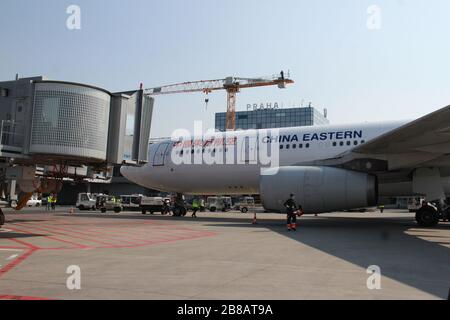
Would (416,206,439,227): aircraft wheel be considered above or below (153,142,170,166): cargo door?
below

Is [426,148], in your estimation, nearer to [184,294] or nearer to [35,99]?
Answer: [184,294]

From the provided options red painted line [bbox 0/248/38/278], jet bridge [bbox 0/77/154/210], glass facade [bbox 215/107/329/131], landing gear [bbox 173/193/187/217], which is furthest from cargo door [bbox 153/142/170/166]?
glass facade [bbox 215/107/329/131]

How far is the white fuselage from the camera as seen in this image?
17.9 m

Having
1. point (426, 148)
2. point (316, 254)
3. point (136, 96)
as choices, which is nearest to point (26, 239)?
point (136, 96)

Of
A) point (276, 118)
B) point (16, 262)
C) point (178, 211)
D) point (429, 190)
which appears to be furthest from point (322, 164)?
point (276, 118)

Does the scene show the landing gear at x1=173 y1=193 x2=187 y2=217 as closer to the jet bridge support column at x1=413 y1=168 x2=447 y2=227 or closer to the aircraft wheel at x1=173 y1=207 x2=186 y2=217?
Answer: the aircraft wheel at x1=173 y1=207 x2=186 y2=217

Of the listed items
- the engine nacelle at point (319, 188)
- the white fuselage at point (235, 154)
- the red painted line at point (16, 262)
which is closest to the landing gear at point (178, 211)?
the white fuselage at point (235, 154)

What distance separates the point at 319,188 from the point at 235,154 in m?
6.07

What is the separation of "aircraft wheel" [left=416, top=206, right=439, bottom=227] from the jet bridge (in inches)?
466

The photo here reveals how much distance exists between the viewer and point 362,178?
1465 centimetres

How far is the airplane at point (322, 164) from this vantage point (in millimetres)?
14102

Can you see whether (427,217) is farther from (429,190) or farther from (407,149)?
(407,149)

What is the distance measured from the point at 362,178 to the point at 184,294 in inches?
451
